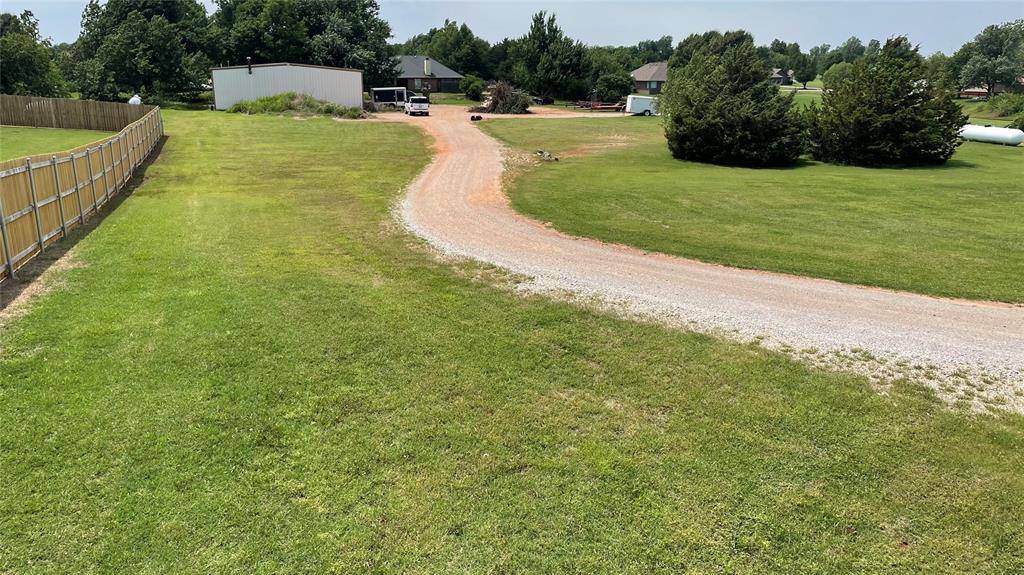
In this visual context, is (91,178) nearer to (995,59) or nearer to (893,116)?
(893,116)

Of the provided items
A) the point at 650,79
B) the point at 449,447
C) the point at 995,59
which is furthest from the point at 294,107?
the point at 995,59

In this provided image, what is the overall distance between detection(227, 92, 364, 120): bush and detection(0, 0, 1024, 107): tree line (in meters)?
14.5

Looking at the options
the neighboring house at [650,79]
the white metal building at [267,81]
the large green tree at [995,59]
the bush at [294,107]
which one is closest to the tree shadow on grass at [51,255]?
the bush at [294,107]

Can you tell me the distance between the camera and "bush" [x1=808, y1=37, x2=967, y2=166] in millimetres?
27844

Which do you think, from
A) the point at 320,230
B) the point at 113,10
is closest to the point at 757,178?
the point at 320,230

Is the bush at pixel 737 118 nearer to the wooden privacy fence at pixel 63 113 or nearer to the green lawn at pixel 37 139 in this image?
the green lawn at pixel 37 139

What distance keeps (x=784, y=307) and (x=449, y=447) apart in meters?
6.22

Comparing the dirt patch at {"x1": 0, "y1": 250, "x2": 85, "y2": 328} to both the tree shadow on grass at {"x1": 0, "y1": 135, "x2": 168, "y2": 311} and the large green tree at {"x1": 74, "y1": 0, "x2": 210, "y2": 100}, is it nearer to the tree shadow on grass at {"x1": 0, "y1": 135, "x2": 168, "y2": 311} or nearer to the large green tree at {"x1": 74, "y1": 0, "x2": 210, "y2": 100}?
the tree shadow on grass at {"x1": 0, "y1": 135, "x2": 168, "y2": 311}

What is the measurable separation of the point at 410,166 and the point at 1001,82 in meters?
105

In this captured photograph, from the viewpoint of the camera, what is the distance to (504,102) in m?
54.1

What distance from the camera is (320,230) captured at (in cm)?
1341

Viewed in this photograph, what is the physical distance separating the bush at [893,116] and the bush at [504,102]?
30308mm

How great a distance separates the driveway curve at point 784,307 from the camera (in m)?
7.42

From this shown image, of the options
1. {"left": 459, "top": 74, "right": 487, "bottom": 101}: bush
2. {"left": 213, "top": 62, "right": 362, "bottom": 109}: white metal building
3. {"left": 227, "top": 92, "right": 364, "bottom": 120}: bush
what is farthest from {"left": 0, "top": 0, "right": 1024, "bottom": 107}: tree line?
{"left": 227, "top": 92, "right": 364, "bottom": 120}: bush
